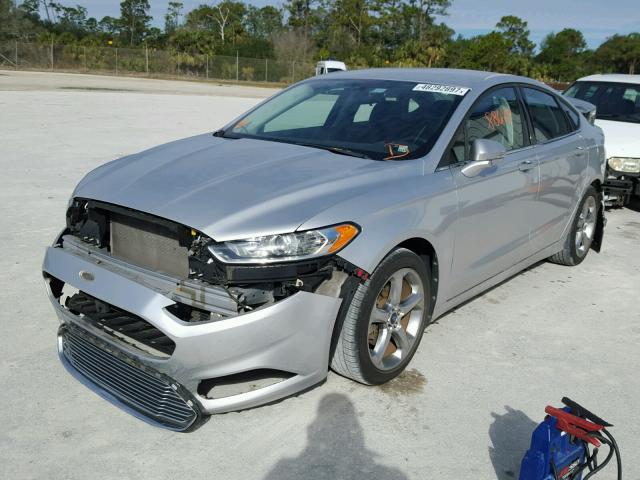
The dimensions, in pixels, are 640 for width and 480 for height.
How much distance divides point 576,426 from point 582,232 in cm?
374

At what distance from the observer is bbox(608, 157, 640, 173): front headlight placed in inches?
302

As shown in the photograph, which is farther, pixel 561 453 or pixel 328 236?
pixel 328 236

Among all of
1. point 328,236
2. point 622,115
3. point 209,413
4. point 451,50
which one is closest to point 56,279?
point 209,413

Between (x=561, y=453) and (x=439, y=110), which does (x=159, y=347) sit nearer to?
(x=561, y=453)

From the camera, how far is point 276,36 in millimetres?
72562

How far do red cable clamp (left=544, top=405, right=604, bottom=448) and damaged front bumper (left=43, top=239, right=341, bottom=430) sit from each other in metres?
1.06

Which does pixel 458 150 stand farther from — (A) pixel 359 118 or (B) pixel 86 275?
(B) pixel 86 275

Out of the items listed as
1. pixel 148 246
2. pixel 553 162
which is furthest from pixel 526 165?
pixel 148 246

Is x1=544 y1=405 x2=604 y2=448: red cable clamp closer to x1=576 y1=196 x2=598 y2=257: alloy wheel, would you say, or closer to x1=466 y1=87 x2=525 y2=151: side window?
x1=466 y1=87 x2=525 y2=151: side window

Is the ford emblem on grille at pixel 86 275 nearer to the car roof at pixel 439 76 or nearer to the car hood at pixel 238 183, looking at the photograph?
the car hood at pixel 238 183

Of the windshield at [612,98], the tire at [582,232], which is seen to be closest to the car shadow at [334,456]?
the tire at [582,232]

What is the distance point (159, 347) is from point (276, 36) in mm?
73343

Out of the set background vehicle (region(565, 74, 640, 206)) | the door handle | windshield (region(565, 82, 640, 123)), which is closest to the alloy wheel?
the door handle

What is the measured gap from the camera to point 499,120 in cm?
448
